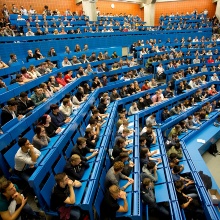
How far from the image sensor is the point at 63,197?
1.59 meters

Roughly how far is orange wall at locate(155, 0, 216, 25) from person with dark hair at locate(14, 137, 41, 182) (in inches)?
567

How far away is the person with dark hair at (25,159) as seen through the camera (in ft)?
5.93

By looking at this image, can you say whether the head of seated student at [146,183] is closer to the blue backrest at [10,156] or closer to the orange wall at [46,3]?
the blue backrest at [10,156]

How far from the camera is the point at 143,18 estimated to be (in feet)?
44.2

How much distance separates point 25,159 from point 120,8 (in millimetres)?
12939

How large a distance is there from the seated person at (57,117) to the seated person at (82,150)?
0.59 meters

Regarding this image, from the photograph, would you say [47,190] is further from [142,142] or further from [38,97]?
[38,97]

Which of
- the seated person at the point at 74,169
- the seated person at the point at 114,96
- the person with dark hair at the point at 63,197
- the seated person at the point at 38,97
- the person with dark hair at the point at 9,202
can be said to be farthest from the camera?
the seated person at the point at 114,96

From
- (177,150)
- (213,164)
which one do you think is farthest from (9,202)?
(213,164)

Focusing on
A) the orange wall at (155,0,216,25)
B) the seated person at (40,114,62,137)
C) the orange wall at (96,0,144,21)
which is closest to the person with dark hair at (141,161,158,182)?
the seated person at (40,114,62,137)

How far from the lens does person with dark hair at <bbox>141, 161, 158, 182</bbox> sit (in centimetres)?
237

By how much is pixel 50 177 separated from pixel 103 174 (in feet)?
2.10

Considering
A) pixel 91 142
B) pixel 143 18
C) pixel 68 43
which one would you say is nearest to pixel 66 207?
pixel 91 142

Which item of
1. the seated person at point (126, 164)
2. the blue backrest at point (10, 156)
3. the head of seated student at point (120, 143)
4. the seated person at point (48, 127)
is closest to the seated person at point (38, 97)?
the seated person at point (48, 127)
